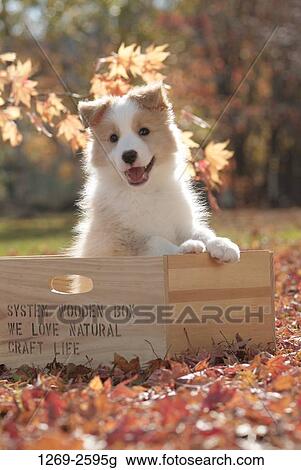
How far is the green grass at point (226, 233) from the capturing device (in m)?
8.36

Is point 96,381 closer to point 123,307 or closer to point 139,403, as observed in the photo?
point 139,403

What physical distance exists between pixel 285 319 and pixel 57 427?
2.13 metres

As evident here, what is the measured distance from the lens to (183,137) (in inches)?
155

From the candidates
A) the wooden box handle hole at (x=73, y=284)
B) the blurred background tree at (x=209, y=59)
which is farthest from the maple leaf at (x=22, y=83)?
the blurred background tree at (x=209, y=59)

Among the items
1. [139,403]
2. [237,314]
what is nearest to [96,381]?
[139,403]

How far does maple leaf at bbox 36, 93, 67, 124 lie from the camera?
435cm

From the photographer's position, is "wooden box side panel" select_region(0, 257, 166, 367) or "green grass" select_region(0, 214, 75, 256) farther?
"green grass" select_region(0, 214, 75, 256)

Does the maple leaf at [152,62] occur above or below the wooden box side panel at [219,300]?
above

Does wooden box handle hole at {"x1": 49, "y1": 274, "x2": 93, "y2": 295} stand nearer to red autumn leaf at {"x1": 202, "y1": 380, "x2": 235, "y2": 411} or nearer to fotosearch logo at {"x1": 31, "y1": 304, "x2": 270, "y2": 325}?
fotosearch logo at {"x1": 31, "y1": 304, "x2": 270, "y2": 325}

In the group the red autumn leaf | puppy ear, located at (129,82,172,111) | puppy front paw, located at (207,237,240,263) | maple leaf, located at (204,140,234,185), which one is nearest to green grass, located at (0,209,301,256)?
maple leaf, located at (204,140,234,185)

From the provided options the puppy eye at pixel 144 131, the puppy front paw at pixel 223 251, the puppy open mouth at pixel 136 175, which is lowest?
the puppy front paw at pixel 223 251

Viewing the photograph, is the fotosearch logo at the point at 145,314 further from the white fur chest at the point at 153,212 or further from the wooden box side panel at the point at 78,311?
the white fur chest at the point at 153,212

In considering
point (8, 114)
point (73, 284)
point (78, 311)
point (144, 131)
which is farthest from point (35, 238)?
point (78, 311)

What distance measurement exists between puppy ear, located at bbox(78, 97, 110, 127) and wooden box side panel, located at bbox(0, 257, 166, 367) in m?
0.78
